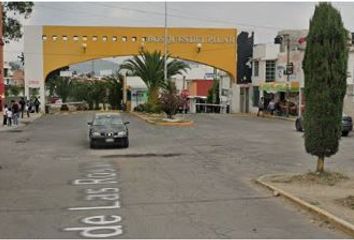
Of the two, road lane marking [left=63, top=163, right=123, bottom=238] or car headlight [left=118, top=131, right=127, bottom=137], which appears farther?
car headlight [left=118, top=131, right=127, bottom=137]

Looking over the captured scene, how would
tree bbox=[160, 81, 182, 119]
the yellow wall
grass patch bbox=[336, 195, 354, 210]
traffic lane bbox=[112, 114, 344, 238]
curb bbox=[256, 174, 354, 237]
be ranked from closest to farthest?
curb bbox=[256, 174, 354, 237] < traffic lane bbox=[112, 114, 344, 238] < grass patch bbox=[336, 195, 354, 210] < tree bbox=[160, 81, 182, 119] < the yellow wall

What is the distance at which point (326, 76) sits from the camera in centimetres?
1578

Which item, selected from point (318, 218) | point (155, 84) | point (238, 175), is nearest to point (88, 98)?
point (155, 84)

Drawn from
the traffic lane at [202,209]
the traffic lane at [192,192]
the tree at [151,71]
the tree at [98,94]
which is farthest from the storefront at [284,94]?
the traffic lane at [202,209]

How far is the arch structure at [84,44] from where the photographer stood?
203 ft

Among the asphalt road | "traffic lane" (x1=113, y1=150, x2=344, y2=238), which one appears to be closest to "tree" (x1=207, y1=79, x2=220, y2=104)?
the asphalt road

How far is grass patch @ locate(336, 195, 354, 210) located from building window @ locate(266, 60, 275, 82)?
4766 cm

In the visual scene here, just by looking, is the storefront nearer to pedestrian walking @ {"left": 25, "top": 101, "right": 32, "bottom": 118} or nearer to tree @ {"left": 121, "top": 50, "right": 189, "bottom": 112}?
tree @ {"left": 121, "top": 50, "right": 189, "bottom": 112}

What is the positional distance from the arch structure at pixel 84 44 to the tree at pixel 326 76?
4729 cm

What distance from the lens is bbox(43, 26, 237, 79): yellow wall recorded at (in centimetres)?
6222

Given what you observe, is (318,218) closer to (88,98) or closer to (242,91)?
(242,91)

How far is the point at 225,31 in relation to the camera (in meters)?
65.4

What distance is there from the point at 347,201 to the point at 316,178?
3.36 metres

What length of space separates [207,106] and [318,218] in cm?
7020
